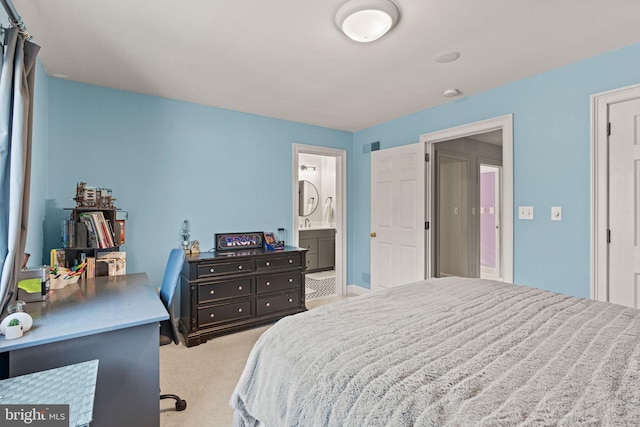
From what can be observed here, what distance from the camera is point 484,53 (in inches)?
Answer: 90.7

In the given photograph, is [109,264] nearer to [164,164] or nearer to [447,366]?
[164,164]

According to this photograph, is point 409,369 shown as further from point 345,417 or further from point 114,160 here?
point 114,160

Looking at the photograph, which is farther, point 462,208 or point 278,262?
point 462,208

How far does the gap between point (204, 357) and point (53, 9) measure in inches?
104

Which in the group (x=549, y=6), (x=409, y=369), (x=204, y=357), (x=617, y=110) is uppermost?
(x=549, y=6)

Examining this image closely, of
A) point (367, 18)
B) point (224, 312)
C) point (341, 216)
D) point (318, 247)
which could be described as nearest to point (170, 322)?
point (224, 312)

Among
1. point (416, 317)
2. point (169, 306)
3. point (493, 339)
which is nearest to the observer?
point (493, 339)

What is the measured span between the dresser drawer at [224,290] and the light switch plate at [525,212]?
269 centimetres

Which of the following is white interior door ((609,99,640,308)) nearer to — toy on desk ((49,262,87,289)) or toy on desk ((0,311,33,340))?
toy on desk ((0,311,33,340))

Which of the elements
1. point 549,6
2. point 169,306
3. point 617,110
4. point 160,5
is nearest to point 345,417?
point 169,306

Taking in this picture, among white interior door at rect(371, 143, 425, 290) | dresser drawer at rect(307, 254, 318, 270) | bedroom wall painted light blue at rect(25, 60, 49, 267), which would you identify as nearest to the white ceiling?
bedroom wall painted light blue at rect(25, 60, 49, 267)

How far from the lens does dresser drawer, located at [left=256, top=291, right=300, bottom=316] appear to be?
3318mm

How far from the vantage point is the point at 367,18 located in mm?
1809

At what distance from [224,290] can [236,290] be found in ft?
0.41
